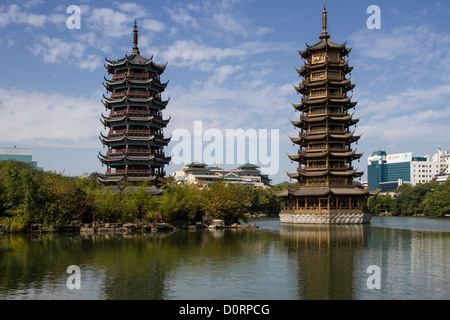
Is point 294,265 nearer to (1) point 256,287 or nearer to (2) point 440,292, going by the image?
(1) point 256,287

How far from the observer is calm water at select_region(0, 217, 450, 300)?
54.9 feet

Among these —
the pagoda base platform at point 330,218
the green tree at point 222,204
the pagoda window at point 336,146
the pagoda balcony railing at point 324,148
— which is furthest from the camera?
the pagoda window at point 336,146

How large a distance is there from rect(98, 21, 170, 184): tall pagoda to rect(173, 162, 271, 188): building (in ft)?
244

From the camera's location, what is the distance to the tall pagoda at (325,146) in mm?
57750

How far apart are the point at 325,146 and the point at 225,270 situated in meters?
41.8

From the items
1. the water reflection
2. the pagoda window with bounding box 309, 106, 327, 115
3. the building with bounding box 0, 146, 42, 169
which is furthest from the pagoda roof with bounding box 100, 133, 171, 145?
the building with bounding box 0, 146, 42, 169

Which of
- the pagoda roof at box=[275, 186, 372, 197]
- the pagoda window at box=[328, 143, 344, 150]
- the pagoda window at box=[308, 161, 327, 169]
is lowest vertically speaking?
the pagoda roof at box=[275, 186, 372, 197]

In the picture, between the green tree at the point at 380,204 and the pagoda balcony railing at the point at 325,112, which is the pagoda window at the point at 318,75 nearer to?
the pagoda balcony railing at the point at 325,112

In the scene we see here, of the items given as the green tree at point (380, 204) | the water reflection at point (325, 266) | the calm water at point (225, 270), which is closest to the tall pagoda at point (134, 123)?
the calm water at point (225, 270)

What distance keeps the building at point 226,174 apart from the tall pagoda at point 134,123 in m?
74.4

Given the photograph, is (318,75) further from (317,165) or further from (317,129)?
(317,165)

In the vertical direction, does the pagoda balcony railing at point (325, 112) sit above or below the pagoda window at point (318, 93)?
below

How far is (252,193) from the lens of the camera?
106m

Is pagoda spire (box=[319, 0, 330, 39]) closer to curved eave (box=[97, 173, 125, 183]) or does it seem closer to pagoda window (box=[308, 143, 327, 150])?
pagoda window (box=[308, 143, 327, 150])
